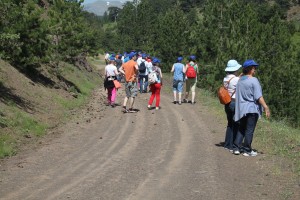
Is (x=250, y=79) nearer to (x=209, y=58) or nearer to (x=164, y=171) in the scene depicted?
(x=164, y=171)

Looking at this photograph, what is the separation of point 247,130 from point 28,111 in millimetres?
7090

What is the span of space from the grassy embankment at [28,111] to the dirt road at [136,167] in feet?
1.79

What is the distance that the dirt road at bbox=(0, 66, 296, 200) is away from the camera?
6715mm

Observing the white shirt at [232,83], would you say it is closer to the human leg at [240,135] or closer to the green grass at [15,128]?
the human leg at [240,135]

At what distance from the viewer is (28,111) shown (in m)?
13.1

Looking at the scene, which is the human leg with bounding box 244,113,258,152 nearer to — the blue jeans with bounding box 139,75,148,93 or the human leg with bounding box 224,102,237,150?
the human leg with bounding box 224,102,237,150

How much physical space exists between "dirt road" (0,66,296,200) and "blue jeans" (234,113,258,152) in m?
0.28

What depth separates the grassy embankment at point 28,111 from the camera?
1063 centimetres

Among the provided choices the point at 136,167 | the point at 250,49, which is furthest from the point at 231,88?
the point at 250,49

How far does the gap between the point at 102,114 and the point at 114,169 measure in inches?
296

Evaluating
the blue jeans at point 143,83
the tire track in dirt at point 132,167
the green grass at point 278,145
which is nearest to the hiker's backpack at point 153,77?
the tire track in dirt at point 132,167

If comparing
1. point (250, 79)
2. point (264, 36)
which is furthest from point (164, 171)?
point (264, 36)

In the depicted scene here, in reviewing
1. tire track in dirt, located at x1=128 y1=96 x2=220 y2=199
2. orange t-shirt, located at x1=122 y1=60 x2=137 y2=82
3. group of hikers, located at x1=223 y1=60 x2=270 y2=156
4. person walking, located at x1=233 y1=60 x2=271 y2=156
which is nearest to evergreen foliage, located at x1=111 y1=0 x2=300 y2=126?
orange t-shirt, located at x1=122 y1=60 x2=137 y2=82

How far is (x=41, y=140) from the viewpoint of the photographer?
36.5 feet
